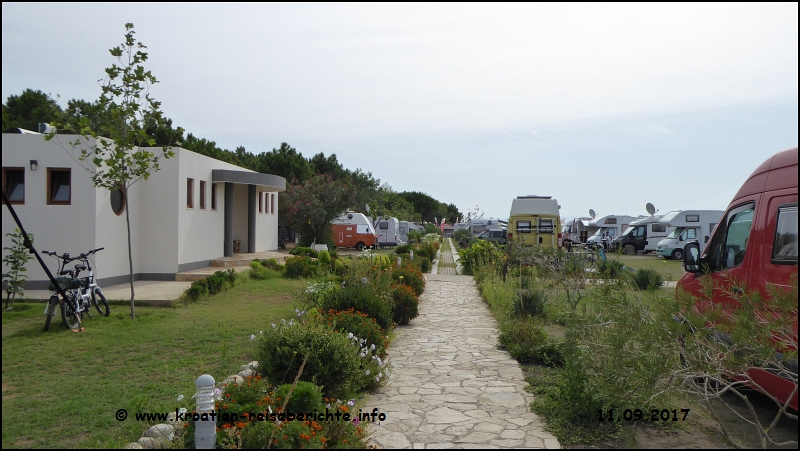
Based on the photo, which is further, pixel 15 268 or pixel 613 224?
pixel 613 224

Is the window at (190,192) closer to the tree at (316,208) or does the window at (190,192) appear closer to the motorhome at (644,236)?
the tree at (316,208)

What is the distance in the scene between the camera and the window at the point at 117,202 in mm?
14117

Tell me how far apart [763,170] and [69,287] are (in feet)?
29.8

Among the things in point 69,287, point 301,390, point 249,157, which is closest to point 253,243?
point 69,287

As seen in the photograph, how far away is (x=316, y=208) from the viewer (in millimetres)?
27438

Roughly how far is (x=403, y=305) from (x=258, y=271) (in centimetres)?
773

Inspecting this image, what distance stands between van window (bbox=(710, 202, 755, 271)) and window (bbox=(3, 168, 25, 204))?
13313 mm

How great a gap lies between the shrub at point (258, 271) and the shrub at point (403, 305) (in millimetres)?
7286

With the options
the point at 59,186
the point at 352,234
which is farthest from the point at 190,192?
the point at 352,234

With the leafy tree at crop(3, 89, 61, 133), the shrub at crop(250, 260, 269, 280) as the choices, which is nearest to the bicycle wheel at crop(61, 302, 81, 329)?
the shrub at crop(250, 260, 269, 280)

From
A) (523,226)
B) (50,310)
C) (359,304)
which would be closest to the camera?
(359,304)

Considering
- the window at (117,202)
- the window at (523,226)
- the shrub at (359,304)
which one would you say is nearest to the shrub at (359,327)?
the shrub at (359,304)

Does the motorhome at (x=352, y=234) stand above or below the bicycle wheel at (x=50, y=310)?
above

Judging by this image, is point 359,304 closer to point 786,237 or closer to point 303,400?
point 303,400
